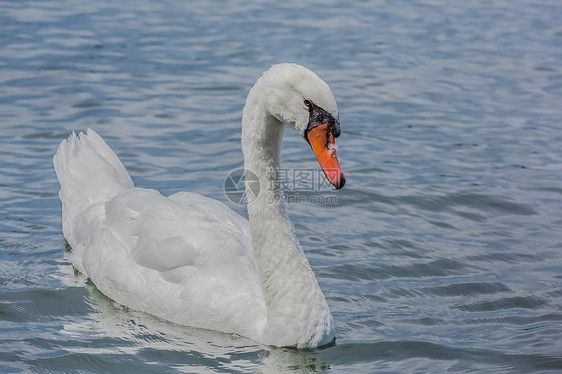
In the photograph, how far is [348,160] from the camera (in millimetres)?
10570

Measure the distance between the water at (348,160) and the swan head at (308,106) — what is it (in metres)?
1.45

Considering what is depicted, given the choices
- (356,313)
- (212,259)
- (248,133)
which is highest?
(248,133)

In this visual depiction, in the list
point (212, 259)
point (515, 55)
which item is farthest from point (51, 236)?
point (515, 55)

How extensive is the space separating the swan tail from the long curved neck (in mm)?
2218

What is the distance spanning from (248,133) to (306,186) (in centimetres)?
369

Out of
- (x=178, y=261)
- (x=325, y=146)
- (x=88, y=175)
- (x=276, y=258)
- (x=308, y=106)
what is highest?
(x=308, y=106)

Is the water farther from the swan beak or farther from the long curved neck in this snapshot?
the swan beak

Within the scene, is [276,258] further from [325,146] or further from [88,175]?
[88,175]

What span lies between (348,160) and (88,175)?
3.29 metres

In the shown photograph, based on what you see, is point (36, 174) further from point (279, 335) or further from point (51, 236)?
point (279, 335)

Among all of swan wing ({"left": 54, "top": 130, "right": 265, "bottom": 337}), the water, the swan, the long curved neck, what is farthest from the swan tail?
the long curved neck

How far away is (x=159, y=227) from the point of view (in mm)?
7246

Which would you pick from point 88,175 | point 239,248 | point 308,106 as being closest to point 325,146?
point 308,106

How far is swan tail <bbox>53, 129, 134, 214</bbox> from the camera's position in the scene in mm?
8414
